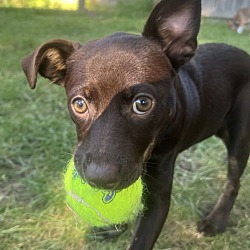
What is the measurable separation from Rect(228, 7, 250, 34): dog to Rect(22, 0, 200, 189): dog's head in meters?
9.20

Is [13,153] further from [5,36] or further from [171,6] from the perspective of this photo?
[5,36]

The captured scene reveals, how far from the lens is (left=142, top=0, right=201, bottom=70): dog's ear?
2.45 metres

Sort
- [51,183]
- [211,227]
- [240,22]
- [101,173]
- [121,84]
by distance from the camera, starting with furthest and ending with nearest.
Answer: [240,22], [51,183], [211,227], [121,84], [101,173]

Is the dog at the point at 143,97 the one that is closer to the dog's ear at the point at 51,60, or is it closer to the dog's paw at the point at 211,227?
the dog's ear at the point at 51,60

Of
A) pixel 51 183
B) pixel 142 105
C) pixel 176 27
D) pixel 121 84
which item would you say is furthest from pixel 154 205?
pixel 51 183

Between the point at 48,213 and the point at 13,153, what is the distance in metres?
0.84

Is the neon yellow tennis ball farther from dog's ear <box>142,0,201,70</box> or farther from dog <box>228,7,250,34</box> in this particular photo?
dog <box>228,7,250,34</box>

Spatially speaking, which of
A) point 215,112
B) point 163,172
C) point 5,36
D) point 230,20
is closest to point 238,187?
point 215,112

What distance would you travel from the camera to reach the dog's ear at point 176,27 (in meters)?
2.45

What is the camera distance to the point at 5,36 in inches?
297

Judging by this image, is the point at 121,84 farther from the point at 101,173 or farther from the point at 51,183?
the point at 51,183

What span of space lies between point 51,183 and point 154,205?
119cm

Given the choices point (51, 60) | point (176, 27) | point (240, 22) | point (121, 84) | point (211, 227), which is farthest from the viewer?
point (240, 22)

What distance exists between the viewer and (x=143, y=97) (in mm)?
2266
